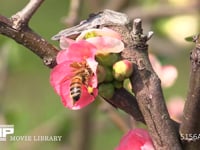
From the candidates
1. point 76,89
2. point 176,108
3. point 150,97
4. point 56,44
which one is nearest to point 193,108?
point 150,97

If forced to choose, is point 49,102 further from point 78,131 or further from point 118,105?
point 118,105

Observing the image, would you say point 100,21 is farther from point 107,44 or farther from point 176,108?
point 176,108

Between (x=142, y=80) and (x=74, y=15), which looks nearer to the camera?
(x=142, y=80)

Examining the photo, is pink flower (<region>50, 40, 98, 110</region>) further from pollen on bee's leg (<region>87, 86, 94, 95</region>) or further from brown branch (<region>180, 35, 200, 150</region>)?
brown branch (<region>180, 35, 200, 150</region>)

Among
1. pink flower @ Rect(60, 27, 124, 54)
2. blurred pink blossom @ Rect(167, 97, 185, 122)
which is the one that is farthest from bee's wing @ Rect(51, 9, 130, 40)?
blurred pink blossom @ Rect(167, 97, 185, 122)

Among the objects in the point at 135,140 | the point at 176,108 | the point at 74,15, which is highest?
the point at 74,15

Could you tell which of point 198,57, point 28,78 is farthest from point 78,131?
point 28,78
